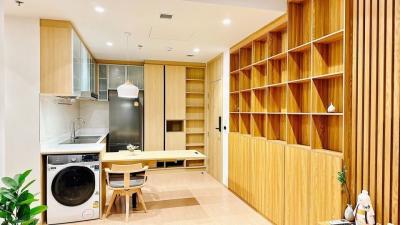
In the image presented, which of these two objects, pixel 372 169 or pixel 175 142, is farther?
pixel 175 142

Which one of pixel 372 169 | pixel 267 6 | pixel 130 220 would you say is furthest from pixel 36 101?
pixel 372 169

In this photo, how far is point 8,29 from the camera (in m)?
3.35

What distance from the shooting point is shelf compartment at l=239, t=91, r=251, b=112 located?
15.1ft

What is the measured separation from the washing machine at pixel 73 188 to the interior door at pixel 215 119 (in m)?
2.71

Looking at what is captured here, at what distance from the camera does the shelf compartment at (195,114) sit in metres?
6.79

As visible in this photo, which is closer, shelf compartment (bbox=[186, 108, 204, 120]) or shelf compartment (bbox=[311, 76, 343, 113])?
shelf compartment (bbox=[311, 76, 343, 113])

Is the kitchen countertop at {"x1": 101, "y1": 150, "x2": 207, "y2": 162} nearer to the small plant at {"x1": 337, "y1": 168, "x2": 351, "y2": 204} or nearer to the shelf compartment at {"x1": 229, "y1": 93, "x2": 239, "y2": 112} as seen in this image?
the shelf compartment at {"x1": 229, "y1": 93, "x2": 239, "y2": 112}

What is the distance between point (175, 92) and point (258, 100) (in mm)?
2822

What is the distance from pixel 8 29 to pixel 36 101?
3.24 feet

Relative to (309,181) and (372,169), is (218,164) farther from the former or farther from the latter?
(372,169)

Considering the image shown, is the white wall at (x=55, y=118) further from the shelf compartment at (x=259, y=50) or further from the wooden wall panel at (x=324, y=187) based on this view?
the wooden wall panel at (x=324, y=187)

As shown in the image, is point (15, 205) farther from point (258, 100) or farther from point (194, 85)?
point (194, 85)

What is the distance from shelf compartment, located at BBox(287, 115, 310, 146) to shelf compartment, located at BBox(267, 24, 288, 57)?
101cm

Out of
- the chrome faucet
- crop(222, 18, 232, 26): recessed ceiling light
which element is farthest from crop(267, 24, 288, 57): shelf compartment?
the chrome faucet
